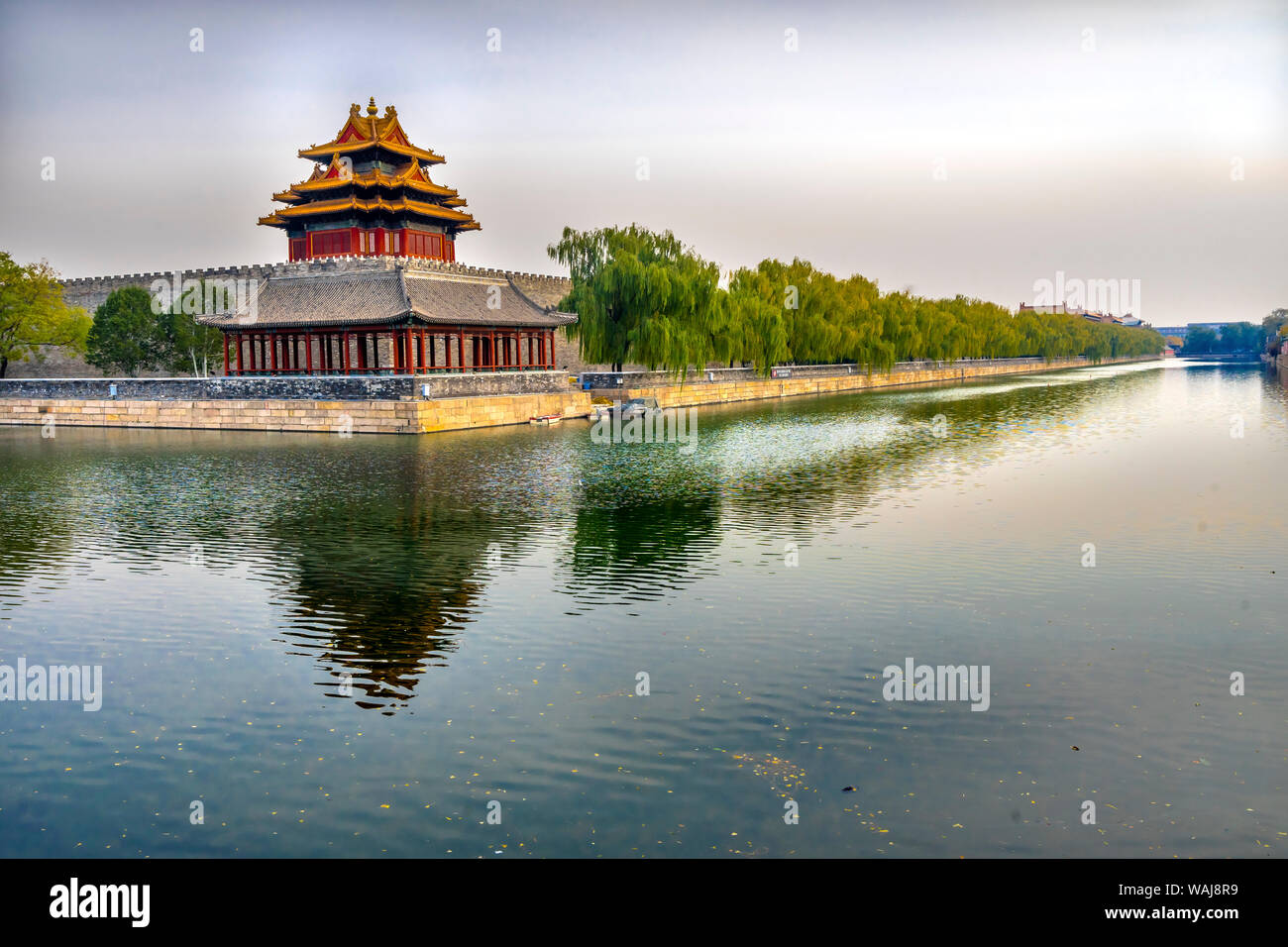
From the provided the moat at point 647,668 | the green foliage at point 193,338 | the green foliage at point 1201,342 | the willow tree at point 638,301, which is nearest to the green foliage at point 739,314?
the willow tree at point 638,301

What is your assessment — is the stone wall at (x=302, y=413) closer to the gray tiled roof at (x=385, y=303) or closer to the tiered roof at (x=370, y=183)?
the gray tiled roof at (x=385, y=303)

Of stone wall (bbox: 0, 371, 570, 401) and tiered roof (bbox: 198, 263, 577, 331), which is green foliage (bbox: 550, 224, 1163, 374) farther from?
stone wall (bbox: 0, 371, 570, 401)

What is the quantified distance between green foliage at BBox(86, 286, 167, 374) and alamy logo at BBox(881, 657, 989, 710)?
46526 mm

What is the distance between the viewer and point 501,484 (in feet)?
63.7

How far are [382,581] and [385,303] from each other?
27612 mm

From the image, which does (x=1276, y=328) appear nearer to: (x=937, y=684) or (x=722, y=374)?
(x=722, y=374)

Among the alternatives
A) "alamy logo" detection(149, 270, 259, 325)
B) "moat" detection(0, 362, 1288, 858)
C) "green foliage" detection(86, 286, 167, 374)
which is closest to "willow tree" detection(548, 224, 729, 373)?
"alamy logo" detection(149, 270, 259, 325)

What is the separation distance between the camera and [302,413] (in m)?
34.0

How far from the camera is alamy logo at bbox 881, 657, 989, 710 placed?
7.36 metres

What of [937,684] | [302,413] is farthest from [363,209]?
[937,684]

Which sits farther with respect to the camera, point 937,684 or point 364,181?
point 364,181
